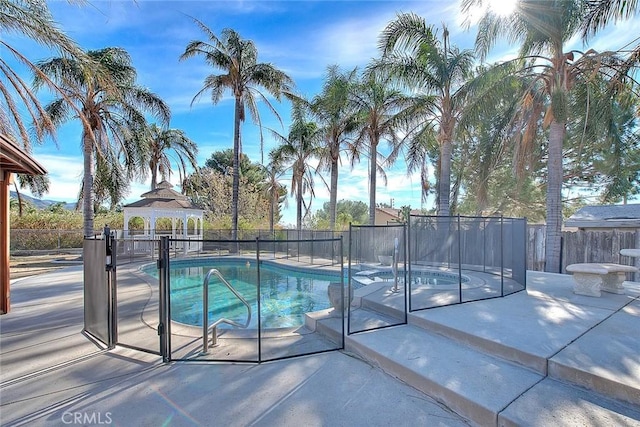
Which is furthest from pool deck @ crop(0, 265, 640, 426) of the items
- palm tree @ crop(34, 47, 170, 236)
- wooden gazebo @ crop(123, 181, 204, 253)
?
wooden gazebo @ crop(123, 181, 204, 253)

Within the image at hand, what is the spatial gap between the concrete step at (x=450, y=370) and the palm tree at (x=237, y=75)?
11.2m

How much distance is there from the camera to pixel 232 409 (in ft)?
8.73

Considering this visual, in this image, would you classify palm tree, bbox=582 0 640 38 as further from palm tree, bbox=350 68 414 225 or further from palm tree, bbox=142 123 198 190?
palm tree, bbox=142 123 198 190

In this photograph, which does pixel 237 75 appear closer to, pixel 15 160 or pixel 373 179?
pixel 373 179

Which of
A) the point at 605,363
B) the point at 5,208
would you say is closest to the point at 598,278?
the point at 605,363

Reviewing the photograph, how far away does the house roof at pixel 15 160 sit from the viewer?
4.55 metres

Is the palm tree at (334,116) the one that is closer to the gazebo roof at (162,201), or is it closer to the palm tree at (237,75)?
the palm tree at (237,75)

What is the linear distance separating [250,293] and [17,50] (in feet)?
22.7

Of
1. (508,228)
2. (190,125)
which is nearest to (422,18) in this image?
(508,228)

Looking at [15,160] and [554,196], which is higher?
[15,160]

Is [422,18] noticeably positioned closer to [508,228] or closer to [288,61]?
[288,61]

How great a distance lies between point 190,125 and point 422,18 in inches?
636

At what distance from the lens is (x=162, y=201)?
51.7ft

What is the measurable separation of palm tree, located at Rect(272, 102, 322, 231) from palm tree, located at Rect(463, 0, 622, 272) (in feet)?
30.4
